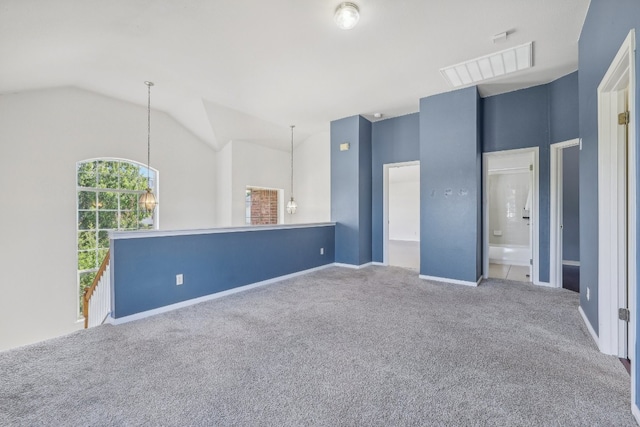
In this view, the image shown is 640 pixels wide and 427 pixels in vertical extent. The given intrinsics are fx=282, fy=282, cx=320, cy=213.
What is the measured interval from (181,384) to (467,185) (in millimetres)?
4128

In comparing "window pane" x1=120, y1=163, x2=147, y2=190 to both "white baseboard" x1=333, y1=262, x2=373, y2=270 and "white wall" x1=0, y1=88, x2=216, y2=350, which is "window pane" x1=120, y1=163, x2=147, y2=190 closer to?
"white wall" x1=0, y1=88, x2=216, y2=350

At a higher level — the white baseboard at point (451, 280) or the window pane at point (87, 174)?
the window pane at point (87, 174)

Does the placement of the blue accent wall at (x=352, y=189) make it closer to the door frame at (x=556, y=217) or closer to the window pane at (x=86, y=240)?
the door frame at (x=556, y=217)

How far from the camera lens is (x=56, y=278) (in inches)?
175

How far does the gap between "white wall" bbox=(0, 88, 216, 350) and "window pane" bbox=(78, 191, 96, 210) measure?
0.37 meters

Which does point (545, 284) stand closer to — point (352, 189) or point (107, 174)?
point (352, 189)

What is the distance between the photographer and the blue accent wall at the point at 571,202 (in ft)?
17.8

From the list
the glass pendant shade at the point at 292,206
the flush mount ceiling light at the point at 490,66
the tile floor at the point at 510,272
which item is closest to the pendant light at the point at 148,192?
the glass pendant shade at the point at 292,206

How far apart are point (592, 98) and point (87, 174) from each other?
695cm

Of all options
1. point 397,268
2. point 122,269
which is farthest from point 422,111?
point 122,269

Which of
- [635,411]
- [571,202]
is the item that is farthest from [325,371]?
[571,202]

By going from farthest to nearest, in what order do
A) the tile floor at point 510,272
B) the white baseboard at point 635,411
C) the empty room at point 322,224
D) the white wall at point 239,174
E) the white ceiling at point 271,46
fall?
the white wall at point 239,174, the tile floor at point 510,272, the white ceiling at point 271,46, the empty room at point 322,224, the white baseboard at point 635,411

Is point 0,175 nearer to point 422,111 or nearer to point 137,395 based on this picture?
point 137,395

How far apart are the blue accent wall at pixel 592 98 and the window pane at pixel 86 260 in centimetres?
695
